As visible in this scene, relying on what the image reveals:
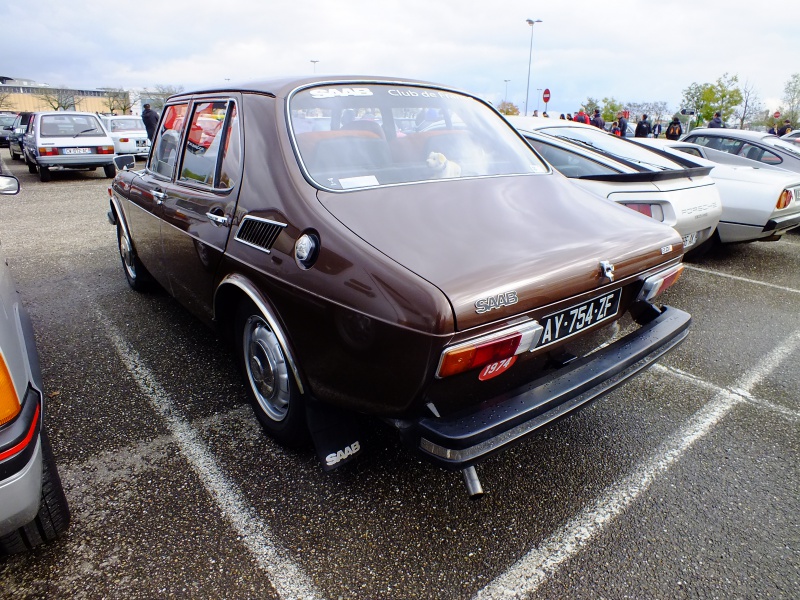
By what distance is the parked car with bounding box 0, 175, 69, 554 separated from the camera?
1509 millimetres

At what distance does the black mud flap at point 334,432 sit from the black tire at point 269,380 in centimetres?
11

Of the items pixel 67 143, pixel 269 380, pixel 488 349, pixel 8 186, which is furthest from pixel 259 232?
pixel 67 143

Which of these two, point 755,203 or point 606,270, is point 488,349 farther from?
point 755,203

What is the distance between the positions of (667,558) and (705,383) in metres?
1.65

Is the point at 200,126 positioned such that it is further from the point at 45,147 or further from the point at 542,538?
the point at 45,147

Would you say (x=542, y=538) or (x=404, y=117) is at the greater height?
(x=404, y=117)

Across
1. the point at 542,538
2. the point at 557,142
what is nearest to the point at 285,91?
the point at 542,538

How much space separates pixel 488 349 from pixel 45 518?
1.69 meters

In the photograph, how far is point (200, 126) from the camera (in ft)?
9.51

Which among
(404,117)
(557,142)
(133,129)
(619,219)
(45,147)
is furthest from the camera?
(133,129)

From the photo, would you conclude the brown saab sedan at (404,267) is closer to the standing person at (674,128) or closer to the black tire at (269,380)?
the black tire at (269,380)

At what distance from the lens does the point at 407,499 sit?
7.23 ft

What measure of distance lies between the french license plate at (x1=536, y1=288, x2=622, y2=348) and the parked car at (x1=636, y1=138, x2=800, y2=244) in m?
4.01

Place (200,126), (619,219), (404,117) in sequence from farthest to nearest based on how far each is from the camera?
(200,126) → (404,117) → (619,219)
